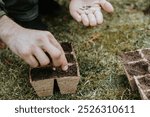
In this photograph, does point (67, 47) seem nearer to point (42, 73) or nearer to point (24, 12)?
point (42, 73)

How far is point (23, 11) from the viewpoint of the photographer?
7.67 feet

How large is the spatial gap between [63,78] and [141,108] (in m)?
0.41

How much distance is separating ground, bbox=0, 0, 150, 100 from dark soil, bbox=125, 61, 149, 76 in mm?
103

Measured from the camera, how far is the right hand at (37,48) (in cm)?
176

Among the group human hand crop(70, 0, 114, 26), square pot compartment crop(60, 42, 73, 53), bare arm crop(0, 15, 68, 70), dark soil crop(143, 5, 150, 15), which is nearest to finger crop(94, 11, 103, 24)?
human hand crop(70, 0, 114, 26)

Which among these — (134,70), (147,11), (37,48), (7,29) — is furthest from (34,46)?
(147,11)

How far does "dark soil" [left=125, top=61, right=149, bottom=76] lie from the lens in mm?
1975

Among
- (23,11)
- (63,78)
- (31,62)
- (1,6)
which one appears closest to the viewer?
(31,62)

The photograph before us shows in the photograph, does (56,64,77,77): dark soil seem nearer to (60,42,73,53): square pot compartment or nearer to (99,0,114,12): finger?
(60,42,73,53): square pot compartment

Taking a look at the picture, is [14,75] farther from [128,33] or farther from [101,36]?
[128,33]

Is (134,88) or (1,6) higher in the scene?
(1,6)

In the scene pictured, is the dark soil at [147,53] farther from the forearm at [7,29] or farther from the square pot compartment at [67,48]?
the forearm at [7,29]

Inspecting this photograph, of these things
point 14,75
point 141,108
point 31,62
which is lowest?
point 14,75

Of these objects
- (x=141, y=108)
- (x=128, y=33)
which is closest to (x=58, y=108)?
(x=141, y=108)
